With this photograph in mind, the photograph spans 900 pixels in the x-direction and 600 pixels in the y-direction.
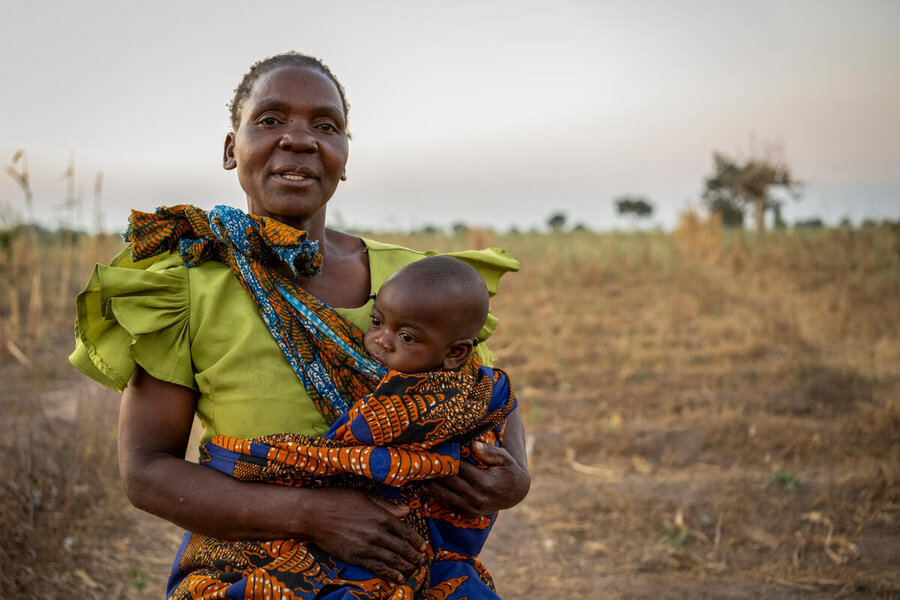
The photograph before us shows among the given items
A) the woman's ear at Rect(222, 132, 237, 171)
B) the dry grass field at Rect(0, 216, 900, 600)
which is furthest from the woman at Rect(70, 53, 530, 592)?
the dry grass field at Rect(0, 216, 900, 600)

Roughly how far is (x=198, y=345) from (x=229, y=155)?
0.62m

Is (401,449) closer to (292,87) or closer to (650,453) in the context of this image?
(292,87)

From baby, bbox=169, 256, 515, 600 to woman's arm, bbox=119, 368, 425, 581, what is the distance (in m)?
0.03

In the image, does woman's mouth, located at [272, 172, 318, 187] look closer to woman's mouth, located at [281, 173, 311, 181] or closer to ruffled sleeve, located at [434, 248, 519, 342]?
woman's mouth, located at [281, 173, 311, 181]

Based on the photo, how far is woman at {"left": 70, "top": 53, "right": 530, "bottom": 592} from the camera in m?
1.47

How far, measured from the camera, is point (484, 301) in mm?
1662

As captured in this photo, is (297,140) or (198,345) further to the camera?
(297,140)

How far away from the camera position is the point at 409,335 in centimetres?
161

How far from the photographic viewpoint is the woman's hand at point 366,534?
1444mm

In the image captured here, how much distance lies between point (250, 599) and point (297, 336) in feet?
→ 1.86

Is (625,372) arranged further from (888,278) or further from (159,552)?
(888,278)

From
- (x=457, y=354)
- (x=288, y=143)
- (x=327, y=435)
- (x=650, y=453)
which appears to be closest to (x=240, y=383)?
(x=327, y=435)

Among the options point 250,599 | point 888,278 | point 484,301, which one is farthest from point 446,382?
point 888,278

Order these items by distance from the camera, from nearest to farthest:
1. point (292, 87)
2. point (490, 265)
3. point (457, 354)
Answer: point (457, 354)
point (292, 87)
point (490, 265)
